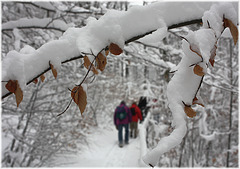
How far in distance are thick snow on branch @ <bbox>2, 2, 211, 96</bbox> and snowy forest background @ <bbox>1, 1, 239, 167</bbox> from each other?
73 centimetres

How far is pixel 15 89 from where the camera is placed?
31.5 inches

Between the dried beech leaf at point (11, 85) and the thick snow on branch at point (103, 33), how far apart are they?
2 centimetres

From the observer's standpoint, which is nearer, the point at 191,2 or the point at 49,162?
the point at 191,2

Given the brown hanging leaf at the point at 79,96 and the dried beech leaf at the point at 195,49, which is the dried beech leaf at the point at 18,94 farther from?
the dried beech leaf at the point at 195,49

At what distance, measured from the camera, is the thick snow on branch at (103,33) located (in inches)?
28.4

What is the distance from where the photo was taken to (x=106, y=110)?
1198 centimetres

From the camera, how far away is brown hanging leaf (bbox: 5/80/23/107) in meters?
0.79

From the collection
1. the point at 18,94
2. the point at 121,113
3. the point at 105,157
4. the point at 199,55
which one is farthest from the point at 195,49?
the point at 105,157

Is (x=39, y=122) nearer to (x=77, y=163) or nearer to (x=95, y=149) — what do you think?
(x=77, y=163)

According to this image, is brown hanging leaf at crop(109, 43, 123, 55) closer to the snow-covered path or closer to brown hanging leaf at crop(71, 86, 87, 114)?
brown hanging leaf at crop(71, 86, 87, 114)

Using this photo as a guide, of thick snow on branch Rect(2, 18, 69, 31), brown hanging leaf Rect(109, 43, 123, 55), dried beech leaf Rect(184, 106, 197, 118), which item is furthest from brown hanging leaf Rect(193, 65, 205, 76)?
thick snow on branch Rect(2, 18, 69, 31)

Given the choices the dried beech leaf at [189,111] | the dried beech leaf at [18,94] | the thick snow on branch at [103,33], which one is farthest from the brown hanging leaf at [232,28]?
the dried beech leaf at [18,94]

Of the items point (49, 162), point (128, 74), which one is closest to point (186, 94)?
point (49, 162)

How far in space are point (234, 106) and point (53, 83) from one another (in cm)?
585
